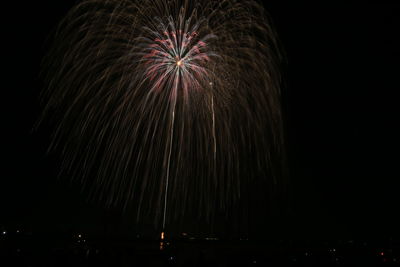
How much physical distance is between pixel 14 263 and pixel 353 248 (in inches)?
509

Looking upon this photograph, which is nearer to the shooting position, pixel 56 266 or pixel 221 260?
pixel 56 266

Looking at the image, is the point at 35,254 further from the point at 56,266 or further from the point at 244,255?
the point at 244,255

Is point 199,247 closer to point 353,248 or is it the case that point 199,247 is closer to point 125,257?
point 125,257

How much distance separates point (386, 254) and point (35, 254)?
12.9 m

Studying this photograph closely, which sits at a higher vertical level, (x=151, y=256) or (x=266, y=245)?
(x=266, y=245)

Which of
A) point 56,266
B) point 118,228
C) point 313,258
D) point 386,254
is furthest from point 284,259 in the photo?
point 118,228

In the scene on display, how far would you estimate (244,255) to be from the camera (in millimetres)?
12953

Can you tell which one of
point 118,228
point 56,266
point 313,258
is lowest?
point 56,266

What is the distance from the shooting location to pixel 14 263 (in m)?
10.1

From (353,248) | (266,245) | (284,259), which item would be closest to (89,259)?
(284,259)

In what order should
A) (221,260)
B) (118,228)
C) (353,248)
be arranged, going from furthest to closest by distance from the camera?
(118,228) → (353,248) → (221,260)

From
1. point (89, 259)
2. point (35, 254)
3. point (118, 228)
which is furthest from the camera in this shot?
point (118, 228)

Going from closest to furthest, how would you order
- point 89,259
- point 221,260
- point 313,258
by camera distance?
point 89,259 < point 221,260 < point 313,258

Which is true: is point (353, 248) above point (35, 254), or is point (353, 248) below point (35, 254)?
above
